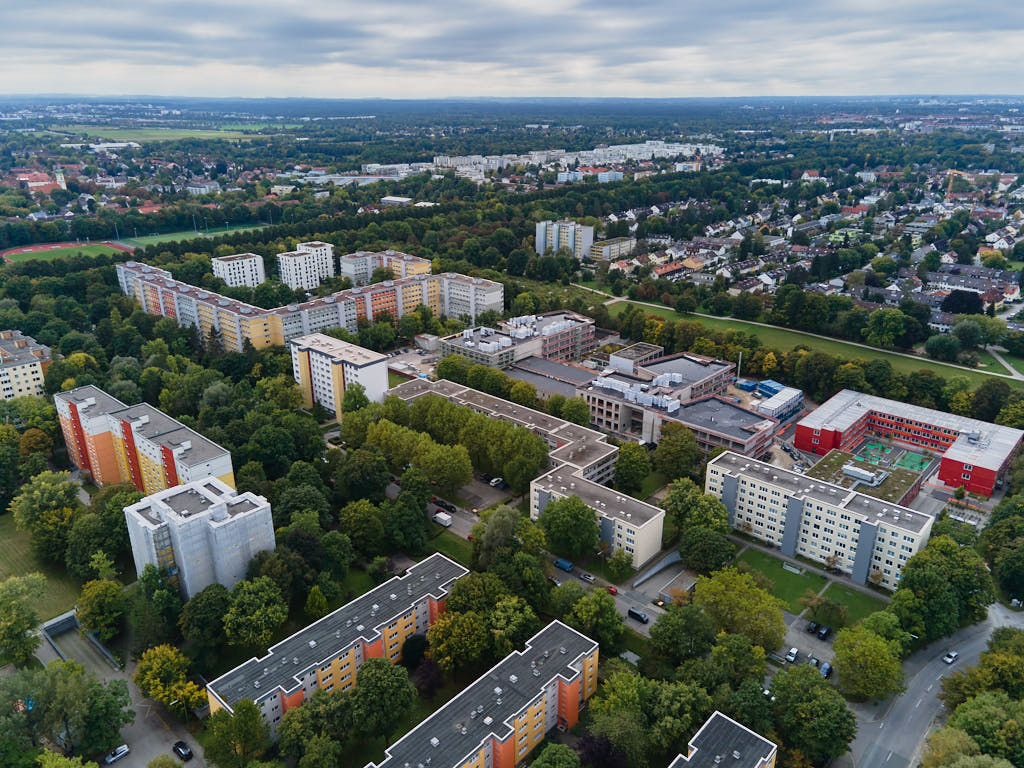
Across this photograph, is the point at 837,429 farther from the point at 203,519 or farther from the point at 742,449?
the point at 203,519

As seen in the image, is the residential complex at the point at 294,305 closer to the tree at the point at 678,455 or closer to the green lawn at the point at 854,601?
the tree at the point at 678,455

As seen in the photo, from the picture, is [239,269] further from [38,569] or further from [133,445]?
[38,569]

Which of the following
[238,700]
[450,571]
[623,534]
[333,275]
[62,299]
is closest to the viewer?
[238,700]

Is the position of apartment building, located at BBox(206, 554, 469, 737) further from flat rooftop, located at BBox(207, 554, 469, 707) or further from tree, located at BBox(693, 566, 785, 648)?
tree, located at BBox(693, 566, 785, 648)

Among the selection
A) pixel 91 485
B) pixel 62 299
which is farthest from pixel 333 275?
pixel 91 485

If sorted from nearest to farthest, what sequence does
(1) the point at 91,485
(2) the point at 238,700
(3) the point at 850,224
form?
(2) the point at 238,700, (1) the point at 91,485, (3) the point at 850,224

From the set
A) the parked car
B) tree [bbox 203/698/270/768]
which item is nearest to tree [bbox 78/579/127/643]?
the parked car

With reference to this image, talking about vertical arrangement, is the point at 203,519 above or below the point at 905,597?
above
